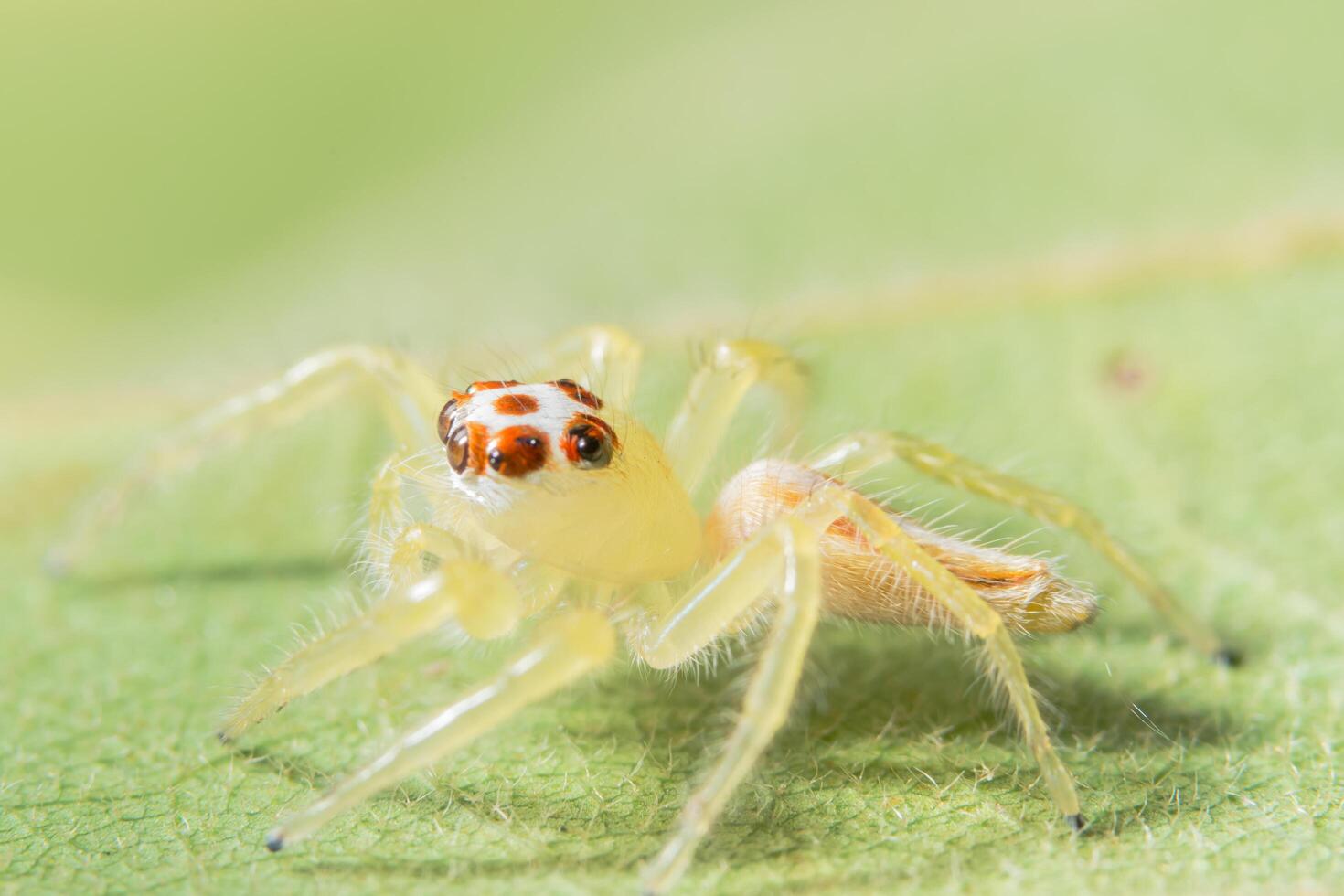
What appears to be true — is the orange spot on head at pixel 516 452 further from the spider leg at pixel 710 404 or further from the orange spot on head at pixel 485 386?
the spider leg at pixel 710 404

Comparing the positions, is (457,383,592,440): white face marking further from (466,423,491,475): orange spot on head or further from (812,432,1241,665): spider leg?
(812,432,1241,665): spider leg

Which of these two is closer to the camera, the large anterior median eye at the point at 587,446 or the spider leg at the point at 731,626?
the spider leg at the point at 731,626

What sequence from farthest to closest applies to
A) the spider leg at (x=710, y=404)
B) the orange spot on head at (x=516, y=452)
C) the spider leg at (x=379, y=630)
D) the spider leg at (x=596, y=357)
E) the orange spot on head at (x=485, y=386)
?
the spider leg at (x=596, y=357) → the spider leg at (x=710, y=404) → the orange spot on head at (x=485, y=386) → the orange spot on head at (x=516, y=452) → the spider leg at (x=379, y=630)

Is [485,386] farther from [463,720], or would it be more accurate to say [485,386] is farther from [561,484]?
[463,720]

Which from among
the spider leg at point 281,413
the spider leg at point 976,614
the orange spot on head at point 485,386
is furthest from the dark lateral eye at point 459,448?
the spider leg at point 976,614

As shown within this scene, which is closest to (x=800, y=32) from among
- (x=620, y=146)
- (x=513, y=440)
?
(x=620, y=146)

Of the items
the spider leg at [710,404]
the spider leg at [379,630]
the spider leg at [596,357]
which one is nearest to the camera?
the spider leg at [379,630]
